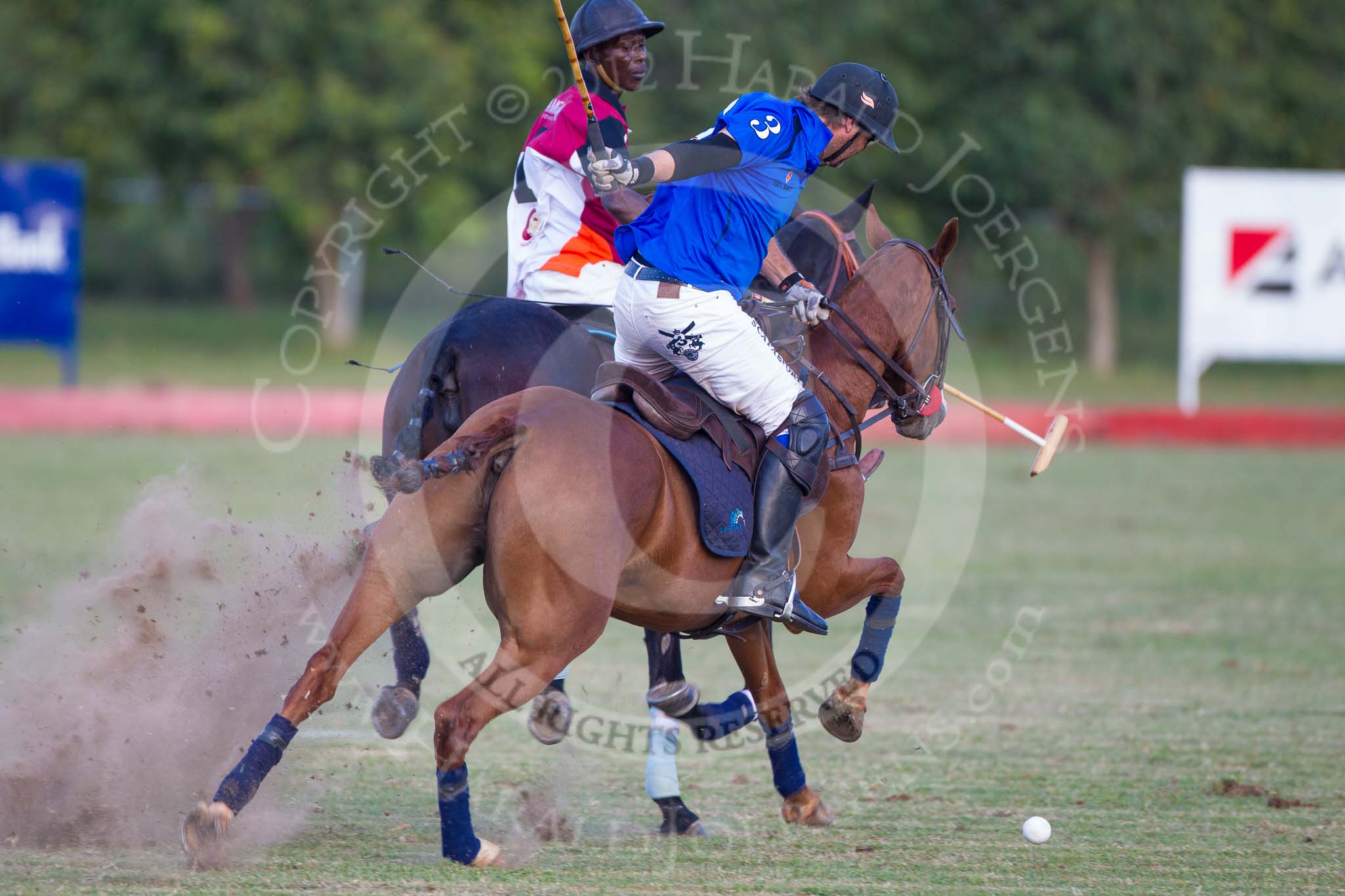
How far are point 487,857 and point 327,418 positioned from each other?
1404 cm

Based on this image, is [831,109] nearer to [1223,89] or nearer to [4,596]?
[4,596]

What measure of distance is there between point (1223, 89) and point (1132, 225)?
2.88 m

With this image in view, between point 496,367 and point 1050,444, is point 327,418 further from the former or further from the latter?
point 1050,444

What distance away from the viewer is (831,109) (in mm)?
5402

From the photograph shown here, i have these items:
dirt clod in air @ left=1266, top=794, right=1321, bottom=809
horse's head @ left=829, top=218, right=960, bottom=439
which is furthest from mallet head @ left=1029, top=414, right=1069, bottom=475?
dirt clod in air @ left=1266, top=794, right=1321, bottom=809

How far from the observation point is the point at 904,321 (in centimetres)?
583

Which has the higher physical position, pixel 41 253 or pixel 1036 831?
pixel 41 253

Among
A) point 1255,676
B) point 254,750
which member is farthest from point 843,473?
point 1255,676

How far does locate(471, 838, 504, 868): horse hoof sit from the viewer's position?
4.86 metres

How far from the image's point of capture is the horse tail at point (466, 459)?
464cm

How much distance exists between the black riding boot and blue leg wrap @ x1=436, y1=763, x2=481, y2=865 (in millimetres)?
1067

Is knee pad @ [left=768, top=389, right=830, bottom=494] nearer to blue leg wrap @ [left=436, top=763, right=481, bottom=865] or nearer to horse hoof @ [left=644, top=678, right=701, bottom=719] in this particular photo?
Answer: horse hoof @ [left=644, top=678, right=701, bottom=719]

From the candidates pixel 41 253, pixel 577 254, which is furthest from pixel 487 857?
pixel 41 253

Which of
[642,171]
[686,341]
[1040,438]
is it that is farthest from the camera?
[1040,438]
